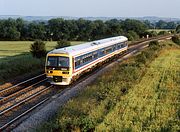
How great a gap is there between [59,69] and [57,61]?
0.61m

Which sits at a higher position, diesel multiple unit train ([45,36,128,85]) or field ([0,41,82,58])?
diesel multiple unit train ([45,36,128,85])

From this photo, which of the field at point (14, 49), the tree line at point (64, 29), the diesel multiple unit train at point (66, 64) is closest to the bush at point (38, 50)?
the field at point (14, 49)

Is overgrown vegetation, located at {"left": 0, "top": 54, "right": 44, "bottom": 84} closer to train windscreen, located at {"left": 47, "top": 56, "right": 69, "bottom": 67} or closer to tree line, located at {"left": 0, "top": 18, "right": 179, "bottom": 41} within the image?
train windscreen, located at {"left": 47, "top": 56, "right": 69, "bottom": 67}

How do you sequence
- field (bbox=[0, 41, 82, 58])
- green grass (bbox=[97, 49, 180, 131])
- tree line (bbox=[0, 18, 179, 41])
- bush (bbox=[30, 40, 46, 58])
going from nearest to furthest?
green grass (bbox=[97, 49, 180, 131]) < bush (bbox=[30, 40, 46, 58]) < field (bbox=[0, 41, 82, 58]) < tree line (bbox=[0, 18, 179, 41])

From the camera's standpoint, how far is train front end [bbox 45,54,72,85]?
21.9 meters

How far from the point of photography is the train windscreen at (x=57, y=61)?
2195 centimetres

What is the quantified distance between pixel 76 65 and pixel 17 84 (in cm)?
434

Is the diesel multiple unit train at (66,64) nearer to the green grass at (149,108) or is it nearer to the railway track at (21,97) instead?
the railway track at (21,97)

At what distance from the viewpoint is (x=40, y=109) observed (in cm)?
1680

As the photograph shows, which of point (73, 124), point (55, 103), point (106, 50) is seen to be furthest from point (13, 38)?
point (73, 124)

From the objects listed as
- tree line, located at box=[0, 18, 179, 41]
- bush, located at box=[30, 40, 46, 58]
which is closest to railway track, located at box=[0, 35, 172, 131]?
bush, located at box=[30, 40, 46, 58]

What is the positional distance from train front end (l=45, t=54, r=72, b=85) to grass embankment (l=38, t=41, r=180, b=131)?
8.73 ft

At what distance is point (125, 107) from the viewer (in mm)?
14805

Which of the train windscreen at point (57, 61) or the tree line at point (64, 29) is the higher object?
the train windscreen at point (57, 61)
